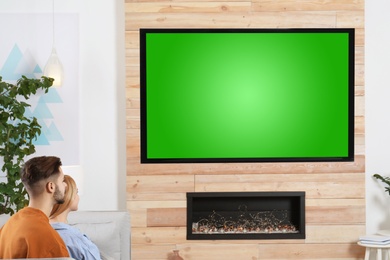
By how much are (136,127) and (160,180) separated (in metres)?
0.48

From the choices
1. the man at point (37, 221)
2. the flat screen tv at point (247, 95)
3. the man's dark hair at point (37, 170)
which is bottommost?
the man at point (37, 221)

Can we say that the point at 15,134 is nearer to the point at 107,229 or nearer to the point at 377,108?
the point at 107,229

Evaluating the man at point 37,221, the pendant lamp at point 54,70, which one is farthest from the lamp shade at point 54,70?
the man at point 37,221

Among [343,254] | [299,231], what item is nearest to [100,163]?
[299,231]

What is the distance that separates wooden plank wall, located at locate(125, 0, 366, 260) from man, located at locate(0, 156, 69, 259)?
2.87 m

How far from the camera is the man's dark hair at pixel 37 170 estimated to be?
314 centimetres

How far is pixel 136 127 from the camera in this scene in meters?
6.07

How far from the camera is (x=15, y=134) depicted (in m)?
5.93

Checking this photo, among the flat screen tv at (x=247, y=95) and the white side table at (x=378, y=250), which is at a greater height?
the flat screen tv at (x=247, y=95)

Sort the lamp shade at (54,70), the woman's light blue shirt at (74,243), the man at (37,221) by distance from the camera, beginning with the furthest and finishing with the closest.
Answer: the lamp shade at (54,70), the woman's light blue shirt at (74,243), the man at (37,221)

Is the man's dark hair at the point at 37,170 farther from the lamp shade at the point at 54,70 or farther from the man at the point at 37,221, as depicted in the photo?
the lamp shade at the point at 54,70

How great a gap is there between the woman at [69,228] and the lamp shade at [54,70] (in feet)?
9.65

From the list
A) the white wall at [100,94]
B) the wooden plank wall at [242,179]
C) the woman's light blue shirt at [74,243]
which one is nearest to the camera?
the woman's light blue shirt at [74,243]

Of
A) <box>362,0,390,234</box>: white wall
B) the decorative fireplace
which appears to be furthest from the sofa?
<box>362,0,390,234</box>: white wall
